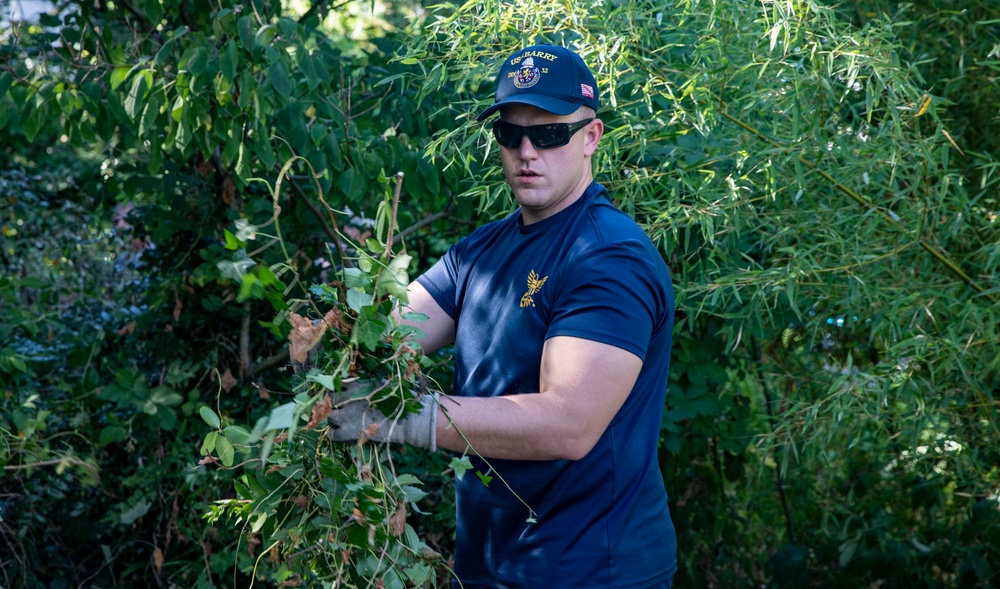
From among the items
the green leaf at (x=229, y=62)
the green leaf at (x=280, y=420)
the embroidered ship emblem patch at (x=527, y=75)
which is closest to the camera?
the green leaf at (x=280, y=420)

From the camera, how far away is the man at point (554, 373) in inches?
70.9

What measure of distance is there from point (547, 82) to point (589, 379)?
2.20 ft

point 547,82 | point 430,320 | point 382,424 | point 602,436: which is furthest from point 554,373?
point 547,82

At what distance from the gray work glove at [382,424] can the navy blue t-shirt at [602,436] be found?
25 centimetres

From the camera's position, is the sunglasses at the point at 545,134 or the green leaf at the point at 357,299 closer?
the green leaf at the point at 357,299

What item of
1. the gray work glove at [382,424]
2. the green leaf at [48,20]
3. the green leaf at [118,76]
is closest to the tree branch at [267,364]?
the green leaf at [118,76]

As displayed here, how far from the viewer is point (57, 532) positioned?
3834mm

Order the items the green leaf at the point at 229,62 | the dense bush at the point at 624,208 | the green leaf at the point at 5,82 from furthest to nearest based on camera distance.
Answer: the green leaf at the point at 5,82 < the dense bush at the point at 624,208 < the green leaf at the point at 229,62

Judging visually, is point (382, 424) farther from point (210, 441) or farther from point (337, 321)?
point (210, 441)

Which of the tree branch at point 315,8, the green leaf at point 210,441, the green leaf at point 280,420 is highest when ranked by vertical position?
the green leaf at point 280,420

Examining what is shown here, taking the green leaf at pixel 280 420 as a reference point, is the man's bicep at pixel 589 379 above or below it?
below

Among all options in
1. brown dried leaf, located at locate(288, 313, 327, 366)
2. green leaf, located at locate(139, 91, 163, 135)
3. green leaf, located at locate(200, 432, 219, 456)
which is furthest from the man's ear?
green leaf, located at locate(139, 91, 163, 135)

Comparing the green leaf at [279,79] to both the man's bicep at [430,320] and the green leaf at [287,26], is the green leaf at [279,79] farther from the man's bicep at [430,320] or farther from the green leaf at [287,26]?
the man's bicep at [430,320]

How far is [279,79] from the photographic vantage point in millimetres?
2953
